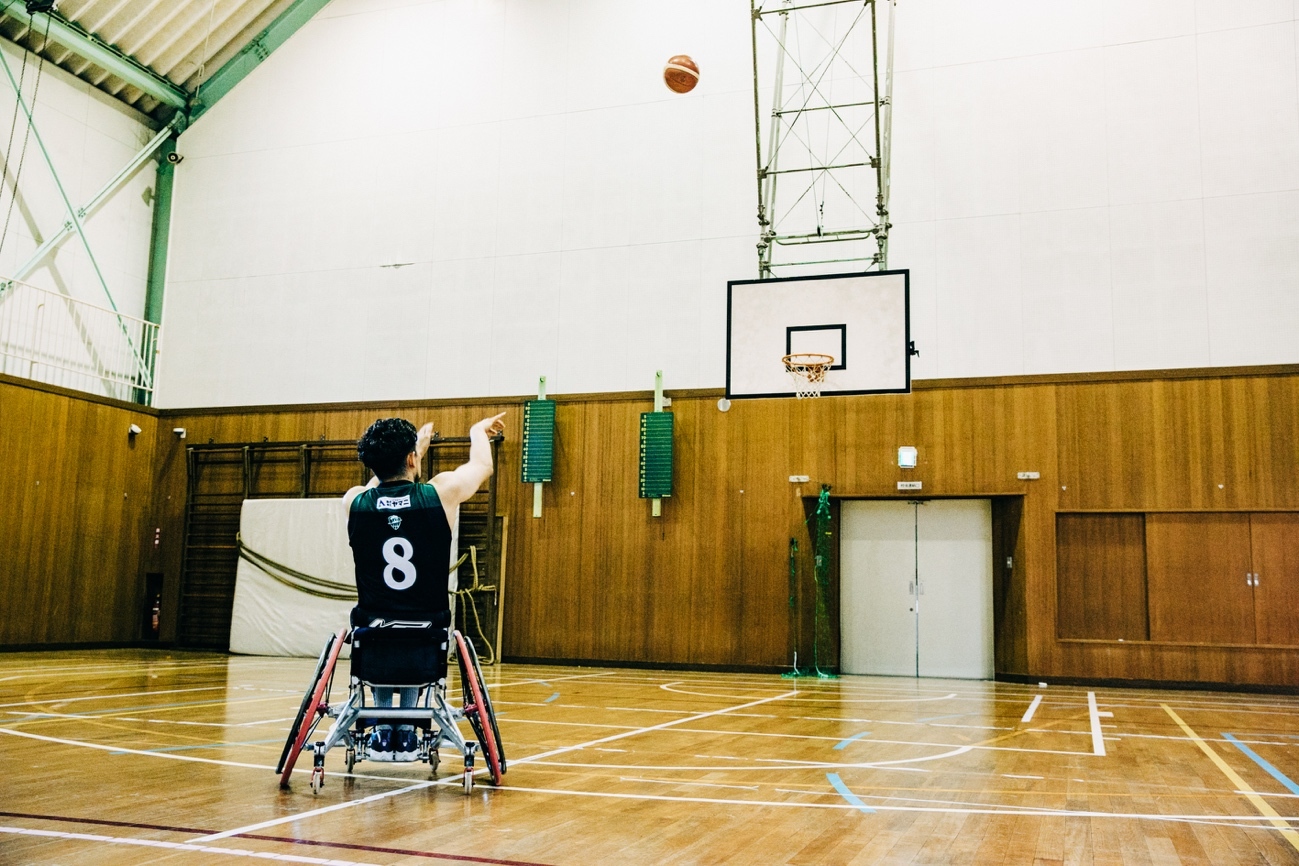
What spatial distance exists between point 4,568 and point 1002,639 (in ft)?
44.7

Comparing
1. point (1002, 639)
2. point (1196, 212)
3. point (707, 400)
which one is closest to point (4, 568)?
point (707, 400)

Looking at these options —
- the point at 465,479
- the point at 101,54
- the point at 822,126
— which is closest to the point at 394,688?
A: the point at 465,479

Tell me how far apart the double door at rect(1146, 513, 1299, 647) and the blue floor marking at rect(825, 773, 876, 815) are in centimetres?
897

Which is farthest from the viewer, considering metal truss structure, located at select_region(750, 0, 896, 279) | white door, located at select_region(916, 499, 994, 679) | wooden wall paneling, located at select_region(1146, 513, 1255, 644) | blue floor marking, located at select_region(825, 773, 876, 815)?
metal truss structure, located at select_region(750, 0, 896, 279)

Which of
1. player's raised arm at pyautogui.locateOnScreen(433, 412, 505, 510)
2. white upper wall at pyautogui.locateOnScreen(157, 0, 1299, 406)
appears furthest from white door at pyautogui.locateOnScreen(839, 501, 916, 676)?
player's raised arm at pyautogui.locateOnScreen(433, 412, 505, 510)

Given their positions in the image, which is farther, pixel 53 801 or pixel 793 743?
pixel 793 743

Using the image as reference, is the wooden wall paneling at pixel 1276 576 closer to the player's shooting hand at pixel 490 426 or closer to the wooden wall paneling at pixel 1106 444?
the wooden wall paneling at pixel 1106 444

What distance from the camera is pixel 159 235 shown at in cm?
1767

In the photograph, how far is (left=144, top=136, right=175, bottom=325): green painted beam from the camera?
17.5 meters

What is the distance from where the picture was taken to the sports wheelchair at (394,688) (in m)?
4.44

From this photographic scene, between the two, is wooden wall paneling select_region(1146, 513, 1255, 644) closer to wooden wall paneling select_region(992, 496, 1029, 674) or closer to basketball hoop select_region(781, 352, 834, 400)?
wooden wall paneling select_region(992, 496, 1029, 674)

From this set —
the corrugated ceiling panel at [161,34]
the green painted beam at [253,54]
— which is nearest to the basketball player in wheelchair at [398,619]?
the corrugated ceiling panel at [161,34]

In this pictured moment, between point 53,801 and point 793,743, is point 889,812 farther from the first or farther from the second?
point 53,801

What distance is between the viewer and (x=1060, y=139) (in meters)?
13.6
